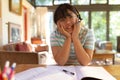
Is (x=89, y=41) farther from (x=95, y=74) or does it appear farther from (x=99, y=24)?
(x=99, y=24)

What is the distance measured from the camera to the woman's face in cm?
166

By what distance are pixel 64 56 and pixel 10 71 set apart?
112 centimetres

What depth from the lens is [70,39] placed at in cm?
168

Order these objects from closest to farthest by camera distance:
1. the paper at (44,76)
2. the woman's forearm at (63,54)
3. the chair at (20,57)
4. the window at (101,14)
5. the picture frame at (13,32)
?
1. the paper at (44,76)
2. the woman's forearm at (63,54)
3. the chair at (20,57)
4. the picture frame at (13,32)
5. the window at (101,14)

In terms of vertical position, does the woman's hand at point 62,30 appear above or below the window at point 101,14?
below

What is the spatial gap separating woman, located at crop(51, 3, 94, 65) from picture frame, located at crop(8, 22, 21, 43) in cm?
363

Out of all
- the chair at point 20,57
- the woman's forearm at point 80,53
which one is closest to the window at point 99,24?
the chair at point 20,57

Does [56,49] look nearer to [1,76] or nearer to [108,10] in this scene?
[1,76]

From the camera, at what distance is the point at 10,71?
497 mm

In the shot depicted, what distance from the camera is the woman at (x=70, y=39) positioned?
162 centimetres

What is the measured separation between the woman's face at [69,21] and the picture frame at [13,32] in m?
3.67

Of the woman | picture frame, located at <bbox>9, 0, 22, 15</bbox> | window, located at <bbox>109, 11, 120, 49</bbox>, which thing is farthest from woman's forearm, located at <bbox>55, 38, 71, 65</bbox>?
window, located at <bbox>109, 11, 120, 49</bbox>

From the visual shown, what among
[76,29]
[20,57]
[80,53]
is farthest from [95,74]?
[20,57]

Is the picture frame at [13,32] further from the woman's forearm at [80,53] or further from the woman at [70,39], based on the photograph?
the woman's forearm at [80,53]
